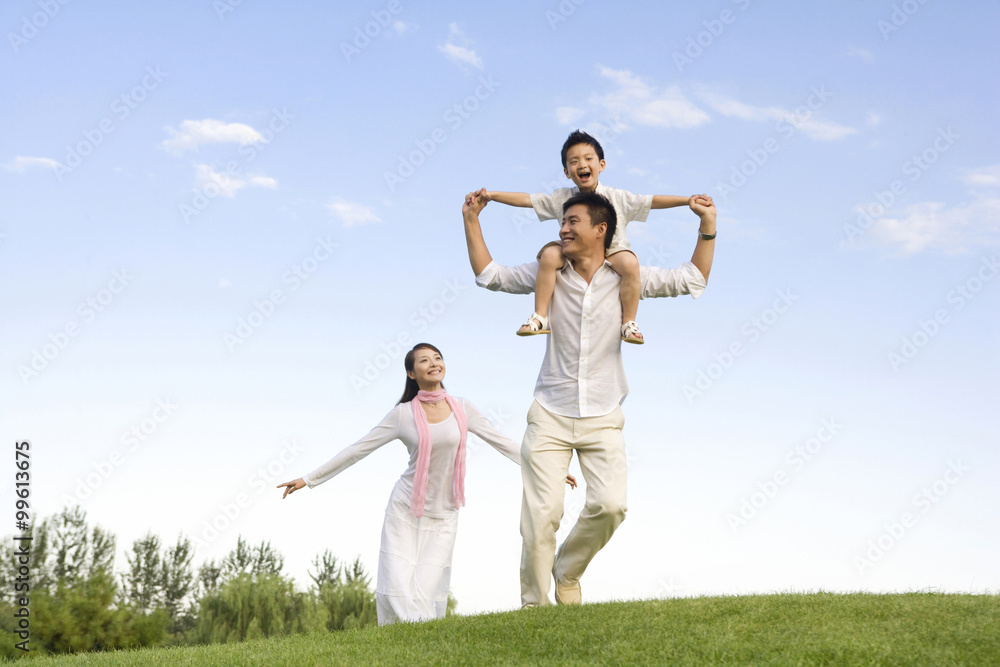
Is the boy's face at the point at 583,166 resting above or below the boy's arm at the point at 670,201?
above

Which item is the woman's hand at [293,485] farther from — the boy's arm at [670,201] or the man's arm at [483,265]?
the boy's arm at [670,201]

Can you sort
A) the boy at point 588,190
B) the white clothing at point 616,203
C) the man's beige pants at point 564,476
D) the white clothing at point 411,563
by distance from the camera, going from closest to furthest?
the man's beige pants at point 564,476 < the boy at point 588,190 < the white clothing at point 616,203 < the white clothing at point 411,563

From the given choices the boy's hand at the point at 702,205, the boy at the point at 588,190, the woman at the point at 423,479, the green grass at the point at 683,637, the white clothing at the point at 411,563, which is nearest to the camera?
the green grass at the point at 683,637

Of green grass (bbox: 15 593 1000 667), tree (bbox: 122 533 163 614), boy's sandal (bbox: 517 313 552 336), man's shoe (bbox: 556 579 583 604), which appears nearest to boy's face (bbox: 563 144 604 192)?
boy's sandal (bbox: 517 313 552 336)

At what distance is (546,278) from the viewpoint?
7.36 metres

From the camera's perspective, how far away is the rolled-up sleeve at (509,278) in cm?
759

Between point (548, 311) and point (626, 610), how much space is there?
2.43 m


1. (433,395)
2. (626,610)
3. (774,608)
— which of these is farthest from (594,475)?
(433,395)

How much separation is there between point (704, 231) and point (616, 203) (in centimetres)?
77

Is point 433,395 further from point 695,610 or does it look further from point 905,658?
point 905,658

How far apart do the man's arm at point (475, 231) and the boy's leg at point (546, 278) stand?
1.79ft

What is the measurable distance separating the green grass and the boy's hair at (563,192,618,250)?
3032mm

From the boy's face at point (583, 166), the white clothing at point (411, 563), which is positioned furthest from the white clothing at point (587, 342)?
the white clothing at point (411, 563)

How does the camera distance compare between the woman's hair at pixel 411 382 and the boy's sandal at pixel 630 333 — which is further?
the woman's hair at pixel 411 382
